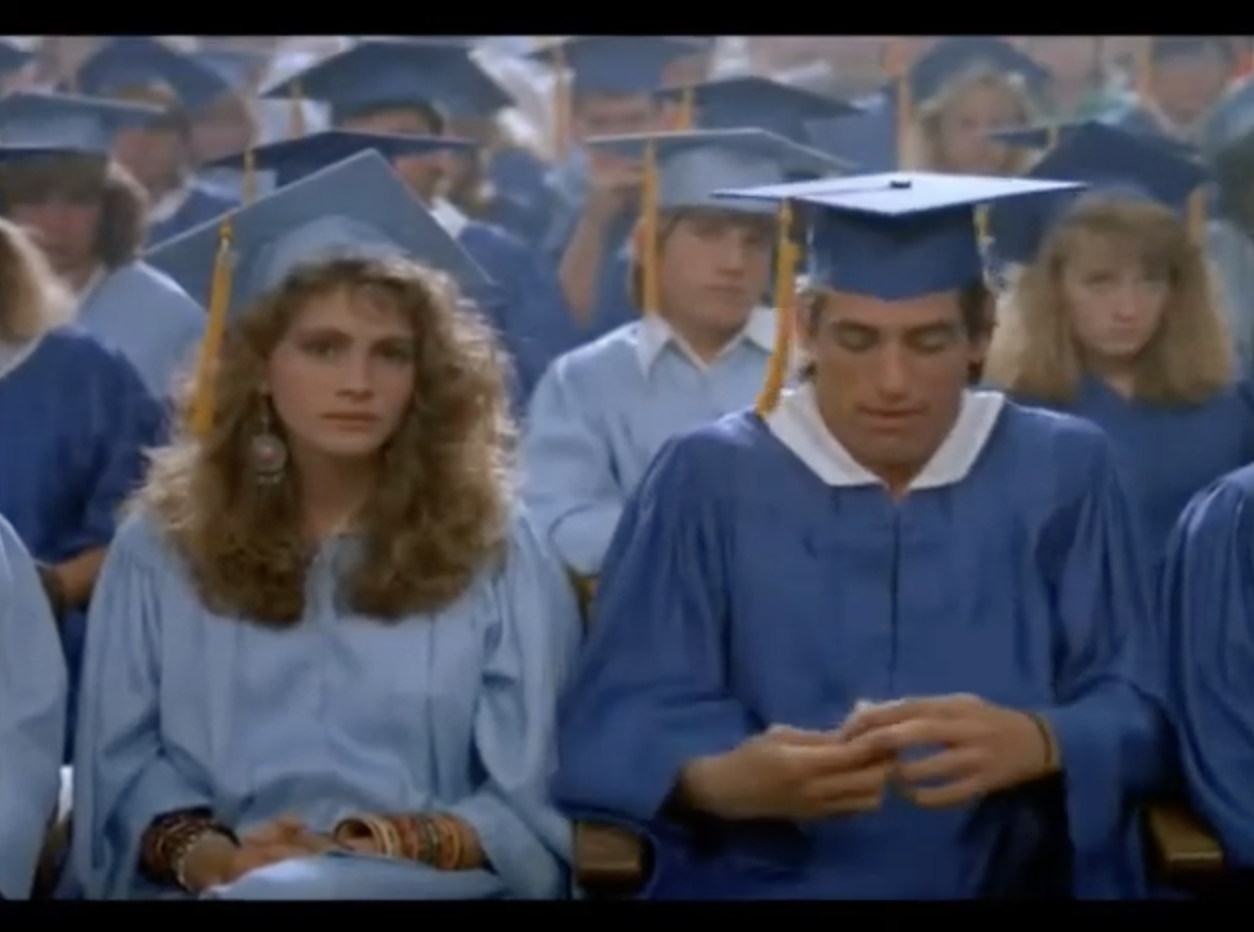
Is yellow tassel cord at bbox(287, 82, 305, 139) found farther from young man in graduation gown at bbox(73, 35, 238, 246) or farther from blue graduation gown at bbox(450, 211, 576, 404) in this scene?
blue graduation gown at bbox(450, 211, 576, 404)

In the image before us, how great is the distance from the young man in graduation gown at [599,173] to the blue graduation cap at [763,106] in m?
0.06

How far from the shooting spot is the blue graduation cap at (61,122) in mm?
3082

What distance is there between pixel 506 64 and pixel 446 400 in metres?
0.42

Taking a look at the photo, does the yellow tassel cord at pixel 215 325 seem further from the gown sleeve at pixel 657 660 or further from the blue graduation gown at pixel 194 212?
the gown sleeve at pixel 657 660

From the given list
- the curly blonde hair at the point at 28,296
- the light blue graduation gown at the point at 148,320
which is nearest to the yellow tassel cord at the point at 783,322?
the light blue graduation gown at the point at 148,320

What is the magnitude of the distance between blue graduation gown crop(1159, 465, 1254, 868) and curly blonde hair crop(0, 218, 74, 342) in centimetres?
140

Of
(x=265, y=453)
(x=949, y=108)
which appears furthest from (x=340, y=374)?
(x=949, y=108)

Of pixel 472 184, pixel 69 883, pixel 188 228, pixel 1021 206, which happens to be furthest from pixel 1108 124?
pixel 69 883

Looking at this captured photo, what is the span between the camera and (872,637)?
2953 mm

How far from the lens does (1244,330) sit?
9.93ft

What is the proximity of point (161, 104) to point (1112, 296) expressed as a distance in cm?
119

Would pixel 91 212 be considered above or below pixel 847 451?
above

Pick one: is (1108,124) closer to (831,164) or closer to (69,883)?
(831,164)

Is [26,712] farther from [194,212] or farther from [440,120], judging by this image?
[440,120]
